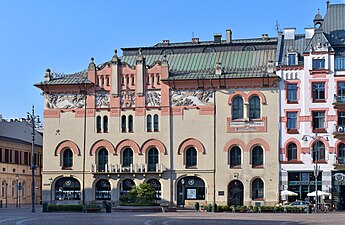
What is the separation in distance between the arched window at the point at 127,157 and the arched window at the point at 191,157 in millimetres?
6482

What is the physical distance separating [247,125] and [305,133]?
634 cm

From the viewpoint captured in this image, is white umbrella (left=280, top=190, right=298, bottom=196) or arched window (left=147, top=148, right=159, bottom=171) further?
arched window (left=147, top=148, right=159, bottom=171)

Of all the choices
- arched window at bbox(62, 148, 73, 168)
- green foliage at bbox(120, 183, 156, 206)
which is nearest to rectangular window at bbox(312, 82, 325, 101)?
green foliage at bbox(120, 183, 156, 206)

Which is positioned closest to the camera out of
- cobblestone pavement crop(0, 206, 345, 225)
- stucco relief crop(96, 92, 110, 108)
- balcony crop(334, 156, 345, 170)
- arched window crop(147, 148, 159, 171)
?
cobblestone pavement crop(0, 206, 345, 225)

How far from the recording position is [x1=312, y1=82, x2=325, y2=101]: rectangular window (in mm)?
82375

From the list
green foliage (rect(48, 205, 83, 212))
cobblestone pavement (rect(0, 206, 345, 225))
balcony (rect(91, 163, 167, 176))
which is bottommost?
green foliage (rect(48, 205, 83, 212))

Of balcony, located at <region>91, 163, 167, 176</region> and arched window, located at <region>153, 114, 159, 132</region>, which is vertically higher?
arched window, located at <region>153, 114, 159, 132</region>

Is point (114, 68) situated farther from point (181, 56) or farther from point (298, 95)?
point (298, 95)

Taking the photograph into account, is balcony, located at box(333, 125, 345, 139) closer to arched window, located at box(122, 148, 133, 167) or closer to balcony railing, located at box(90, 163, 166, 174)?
balcony railing, located at box(90, 163, 166, 174)

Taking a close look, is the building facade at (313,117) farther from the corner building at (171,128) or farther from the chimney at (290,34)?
the chimney at (290,34)

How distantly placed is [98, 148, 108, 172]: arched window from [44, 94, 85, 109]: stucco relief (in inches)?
228

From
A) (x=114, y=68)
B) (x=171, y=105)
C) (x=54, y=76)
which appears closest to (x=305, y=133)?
(x=171, y=105)

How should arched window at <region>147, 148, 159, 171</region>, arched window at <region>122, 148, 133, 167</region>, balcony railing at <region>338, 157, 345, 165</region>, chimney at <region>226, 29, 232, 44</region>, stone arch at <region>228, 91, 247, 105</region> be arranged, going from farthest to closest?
chimney at <region>226, 29, 232, 44</region>, arched window at <region>122, 148, 133, 167</region>, arched window at <region>147, 148, 159, 171</region>, stone arch at <region>228, 91, 247, 105</region>, balcony railing at <region>338, 157, 345, 165</region>

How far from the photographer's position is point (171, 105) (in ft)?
282
